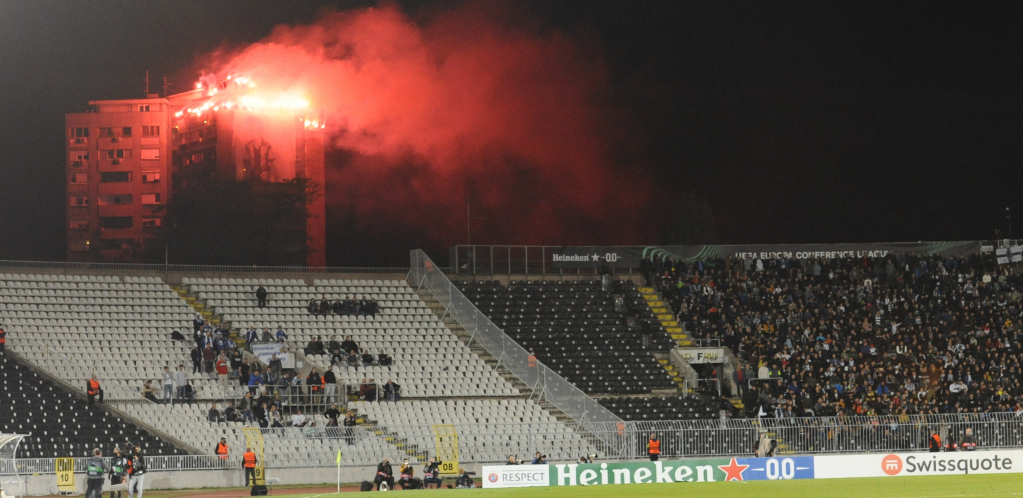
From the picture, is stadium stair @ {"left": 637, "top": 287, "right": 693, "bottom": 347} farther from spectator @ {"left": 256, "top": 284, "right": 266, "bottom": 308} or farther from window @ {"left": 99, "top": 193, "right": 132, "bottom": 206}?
window @ {"left": 99, "top": 193, "right": 132, "bottom": 206}

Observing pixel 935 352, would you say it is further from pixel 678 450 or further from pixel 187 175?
pixel 187 175

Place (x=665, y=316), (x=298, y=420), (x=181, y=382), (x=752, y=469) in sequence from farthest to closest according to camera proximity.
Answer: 1. (x=665, y=316)
2. (x=181, y=382)
3. (x=298, y=420)
4. (x=752, y=469)

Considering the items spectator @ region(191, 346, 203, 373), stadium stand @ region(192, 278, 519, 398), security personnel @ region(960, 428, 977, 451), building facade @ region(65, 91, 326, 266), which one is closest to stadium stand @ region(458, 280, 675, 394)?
stadium stand @ region(192, 278, 519, 398)

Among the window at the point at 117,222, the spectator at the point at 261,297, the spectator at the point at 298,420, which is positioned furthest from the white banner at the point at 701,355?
the window at the point at 117,222

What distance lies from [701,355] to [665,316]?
2.86 meters

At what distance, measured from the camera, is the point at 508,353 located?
3844 cm

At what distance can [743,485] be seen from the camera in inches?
985

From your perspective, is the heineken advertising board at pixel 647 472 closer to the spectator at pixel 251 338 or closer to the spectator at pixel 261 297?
the spectator at pixel 251 338

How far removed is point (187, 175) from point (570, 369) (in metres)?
63.3

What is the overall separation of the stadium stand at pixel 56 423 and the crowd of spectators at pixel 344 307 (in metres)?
9.71

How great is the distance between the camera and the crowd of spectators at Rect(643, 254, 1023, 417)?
37156 millimetres

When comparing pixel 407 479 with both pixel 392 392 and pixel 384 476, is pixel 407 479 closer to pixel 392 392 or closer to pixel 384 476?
pixel 384 476

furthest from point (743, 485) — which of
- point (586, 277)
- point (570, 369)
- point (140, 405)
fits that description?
point (586, 277)

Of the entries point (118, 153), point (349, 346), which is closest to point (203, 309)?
point (349, 346)
